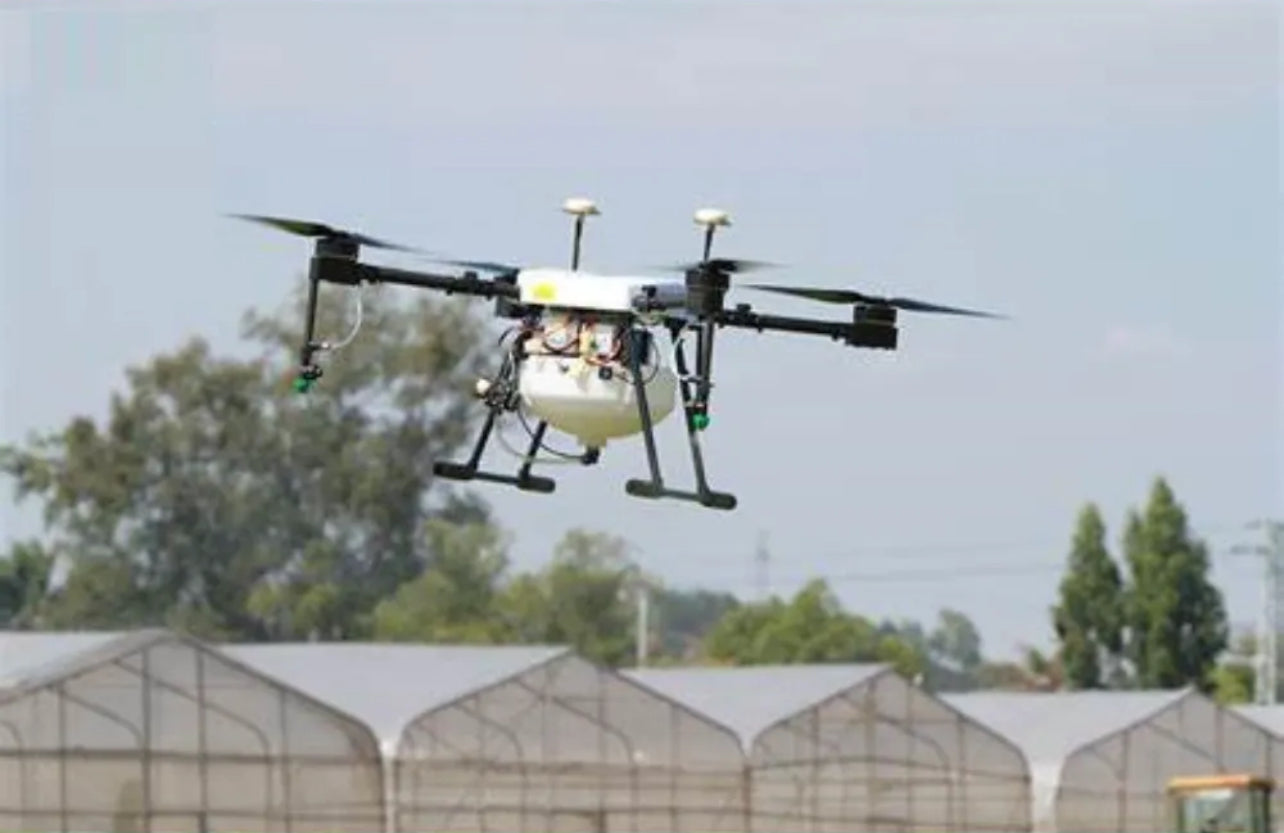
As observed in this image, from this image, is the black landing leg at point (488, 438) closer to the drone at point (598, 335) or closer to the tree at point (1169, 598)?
the drone at point (598, 335)

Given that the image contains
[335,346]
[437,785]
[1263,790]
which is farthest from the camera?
[437,785]

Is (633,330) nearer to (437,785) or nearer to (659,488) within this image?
(659,488)

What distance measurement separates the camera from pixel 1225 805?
2869cm

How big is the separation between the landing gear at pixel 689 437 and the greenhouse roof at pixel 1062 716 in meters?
32.6

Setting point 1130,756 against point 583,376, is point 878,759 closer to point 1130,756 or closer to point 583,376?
point 1130,756

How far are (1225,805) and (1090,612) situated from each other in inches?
1693

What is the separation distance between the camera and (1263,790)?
28828 mm

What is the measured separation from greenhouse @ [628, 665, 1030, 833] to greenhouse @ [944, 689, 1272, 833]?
0.86 metres

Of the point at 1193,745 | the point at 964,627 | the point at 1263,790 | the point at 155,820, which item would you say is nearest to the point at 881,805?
the point at 1193,745

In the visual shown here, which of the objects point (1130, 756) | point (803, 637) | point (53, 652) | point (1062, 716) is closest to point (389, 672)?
point (53, 652)

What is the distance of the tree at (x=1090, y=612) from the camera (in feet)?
234

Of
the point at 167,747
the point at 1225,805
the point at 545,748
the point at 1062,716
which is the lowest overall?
the point at 1225,805

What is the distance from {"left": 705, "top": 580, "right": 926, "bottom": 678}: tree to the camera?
230ft

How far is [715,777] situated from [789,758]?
5.34ft
